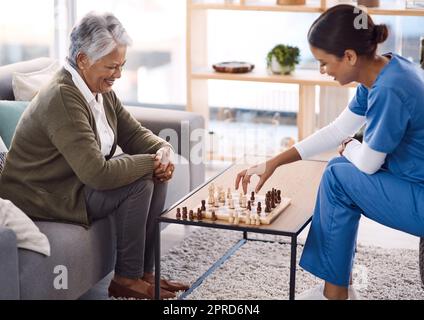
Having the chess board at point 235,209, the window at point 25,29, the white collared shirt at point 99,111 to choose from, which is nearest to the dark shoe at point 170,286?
the chess board at point 235,209

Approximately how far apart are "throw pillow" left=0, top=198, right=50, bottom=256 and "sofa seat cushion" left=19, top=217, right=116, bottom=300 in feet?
0.07

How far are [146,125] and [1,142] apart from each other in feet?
2.67

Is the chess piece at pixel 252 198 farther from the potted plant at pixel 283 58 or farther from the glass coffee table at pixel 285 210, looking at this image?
the potted plant at pixel 283 58

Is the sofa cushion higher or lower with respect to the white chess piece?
higher

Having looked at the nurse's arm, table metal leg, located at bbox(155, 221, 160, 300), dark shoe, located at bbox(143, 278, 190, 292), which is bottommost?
dark shoe, located at bbox(143, 278, 190, 292)

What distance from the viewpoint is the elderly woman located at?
2.71 meters

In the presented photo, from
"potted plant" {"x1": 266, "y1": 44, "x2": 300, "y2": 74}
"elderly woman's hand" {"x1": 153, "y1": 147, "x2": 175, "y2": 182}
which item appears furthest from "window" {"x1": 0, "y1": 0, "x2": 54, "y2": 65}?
"elderly woman's hand" {"x1": 153, "y1": 147, "x2": 175, "y2": 182}

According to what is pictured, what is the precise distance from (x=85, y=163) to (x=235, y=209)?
1.68 feet

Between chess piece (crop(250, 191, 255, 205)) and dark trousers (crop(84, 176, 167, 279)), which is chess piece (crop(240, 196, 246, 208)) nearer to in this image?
chess piece (crop(250, 191, 255, 205))

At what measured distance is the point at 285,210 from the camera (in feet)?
9.22

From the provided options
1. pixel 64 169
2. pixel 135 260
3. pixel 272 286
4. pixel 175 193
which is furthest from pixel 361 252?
pixel 64 169

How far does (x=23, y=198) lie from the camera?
9.14ft

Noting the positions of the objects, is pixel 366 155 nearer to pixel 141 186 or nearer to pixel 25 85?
pixel 141 186
